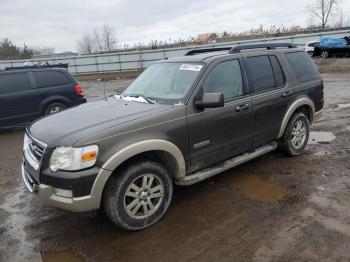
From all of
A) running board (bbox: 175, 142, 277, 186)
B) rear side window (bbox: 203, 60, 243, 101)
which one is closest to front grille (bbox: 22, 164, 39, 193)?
running board (bbox: 175, 142, 277, 186)

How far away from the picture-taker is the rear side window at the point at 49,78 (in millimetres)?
9812

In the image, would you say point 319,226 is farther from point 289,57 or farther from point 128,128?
point 289,57

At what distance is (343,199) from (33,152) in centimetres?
372

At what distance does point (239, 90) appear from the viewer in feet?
15.7

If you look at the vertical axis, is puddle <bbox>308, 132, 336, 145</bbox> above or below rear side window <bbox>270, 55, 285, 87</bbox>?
below

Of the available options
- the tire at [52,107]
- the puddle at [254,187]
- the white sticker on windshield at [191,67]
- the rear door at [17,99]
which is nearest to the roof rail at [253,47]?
the white sticker on windshield at [191,67]

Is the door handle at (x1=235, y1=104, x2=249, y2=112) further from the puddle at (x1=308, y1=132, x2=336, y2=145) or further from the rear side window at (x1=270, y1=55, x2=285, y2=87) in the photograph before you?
the puddle at (x1=308, y1=132, x2=336, y2=145)

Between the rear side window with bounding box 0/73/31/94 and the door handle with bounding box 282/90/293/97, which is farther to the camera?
the rear side window with bounding box 0/73/31/94

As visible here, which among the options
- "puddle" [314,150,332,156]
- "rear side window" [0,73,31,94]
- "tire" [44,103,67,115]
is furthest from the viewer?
"tire" [44,103,67,115]

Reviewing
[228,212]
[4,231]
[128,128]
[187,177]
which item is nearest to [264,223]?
[228,212]

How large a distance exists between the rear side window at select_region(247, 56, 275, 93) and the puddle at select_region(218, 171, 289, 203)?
1.28 metres

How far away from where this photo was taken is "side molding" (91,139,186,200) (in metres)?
3.43

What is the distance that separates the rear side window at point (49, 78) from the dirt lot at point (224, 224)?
191 inches

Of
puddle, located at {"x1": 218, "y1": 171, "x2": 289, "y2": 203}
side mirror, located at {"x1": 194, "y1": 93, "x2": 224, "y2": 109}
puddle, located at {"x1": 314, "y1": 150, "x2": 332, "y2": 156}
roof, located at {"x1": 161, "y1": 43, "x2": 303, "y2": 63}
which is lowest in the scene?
puddle, located at {"x1": 218, "y1": 171, "x2": 289, "y2": 203}
